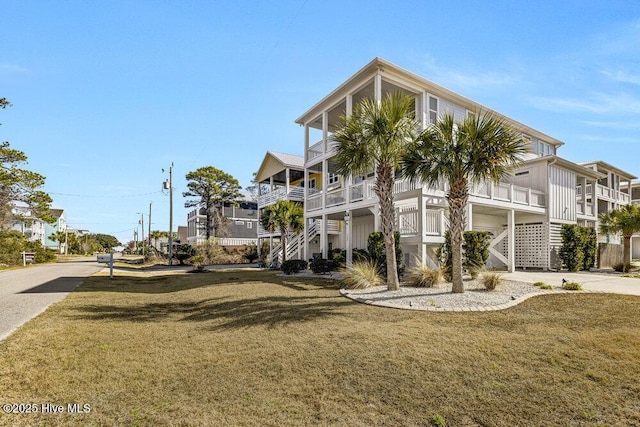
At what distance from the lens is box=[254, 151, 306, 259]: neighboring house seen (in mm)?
24459

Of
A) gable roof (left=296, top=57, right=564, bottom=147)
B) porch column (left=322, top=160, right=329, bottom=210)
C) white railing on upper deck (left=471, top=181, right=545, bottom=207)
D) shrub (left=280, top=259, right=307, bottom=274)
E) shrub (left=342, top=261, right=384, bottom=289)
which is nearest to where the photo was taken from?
shrub (left=342, top=261, right=384, bottom=289)

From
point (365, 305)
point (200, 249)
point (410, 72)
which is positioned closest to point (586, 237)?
point (410, 72)

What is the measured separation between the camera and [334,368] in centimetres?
489

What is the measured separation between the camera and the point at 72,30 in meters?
10.6

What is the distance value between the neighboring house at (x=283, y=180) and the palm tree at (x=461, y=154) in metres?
13.4

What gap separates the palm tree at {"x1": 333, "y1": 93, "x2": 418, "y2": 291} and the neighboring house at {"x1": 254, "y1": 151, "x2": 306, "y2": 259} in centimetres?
1190

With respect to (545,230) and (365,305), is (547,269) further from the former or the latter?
(365,305)

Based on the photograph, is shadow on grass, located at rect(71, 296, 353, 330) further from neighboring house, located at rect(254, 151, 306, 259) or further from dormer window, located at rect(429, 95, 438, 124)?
neighboring house, located at rect(254, 151, 306, 259)

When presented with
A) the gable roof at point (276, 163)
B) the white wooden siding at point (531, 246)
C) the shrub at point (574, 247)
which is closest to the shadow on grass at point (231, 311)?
the white wooden siding at point (531, 246)

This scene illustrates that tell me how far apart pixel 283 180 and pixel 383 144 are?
2138cm

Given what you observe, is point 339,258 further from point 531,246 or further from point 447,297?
point 531,246

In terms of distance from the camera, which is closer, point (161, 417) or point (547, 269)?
point (161, 417)

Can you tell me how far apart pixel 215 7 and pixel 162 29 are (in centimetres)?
209

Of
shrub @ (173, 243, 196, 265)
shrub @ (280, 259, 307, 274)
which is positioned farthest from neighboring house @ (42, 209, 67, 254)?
shrub @ (280, 259, 307, 274)
